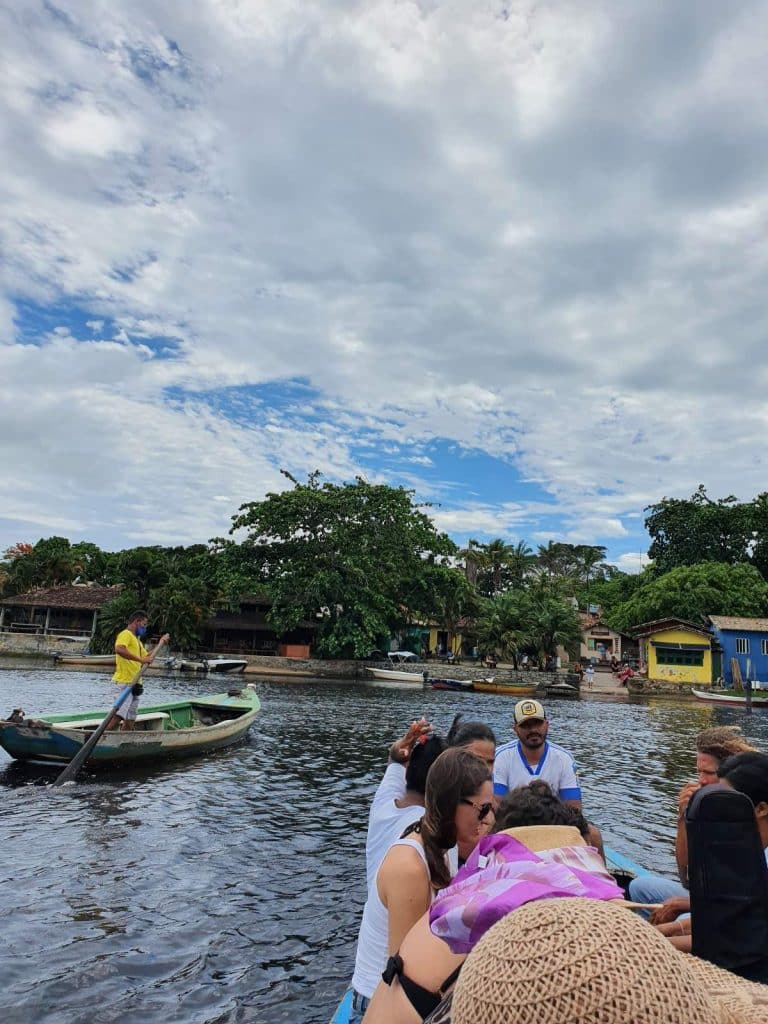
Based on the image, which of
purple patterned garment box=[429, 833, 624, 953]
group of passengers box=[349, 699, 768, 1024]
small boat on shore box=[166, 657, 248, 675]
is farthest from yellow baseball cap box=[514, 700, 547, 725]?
small boat on shore box=[166, 657, 248, 675]

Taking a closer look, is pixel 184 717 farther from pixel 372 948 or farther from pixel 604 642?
pixel 604 642

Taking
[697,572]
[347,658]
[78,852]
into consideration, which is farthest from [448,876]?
[697,572]

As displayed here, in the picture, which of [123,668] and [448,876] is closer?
[448,876]

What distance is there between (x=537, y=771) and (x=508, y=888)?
4426 mm

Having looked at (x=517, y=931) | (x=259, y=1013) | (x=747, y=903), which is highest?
(x=517, y=931)

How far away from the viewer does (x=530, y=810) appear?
2.86m

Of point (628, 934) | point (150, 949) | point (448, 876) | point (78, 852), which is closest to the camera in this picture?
point (628, 934)

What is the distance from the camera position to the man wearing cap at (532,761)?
19.4 ft

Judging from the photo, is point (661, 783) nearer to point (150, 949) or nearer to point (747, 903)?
point (150, 949)

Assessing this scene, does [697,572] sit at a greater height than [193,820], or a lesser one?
greater

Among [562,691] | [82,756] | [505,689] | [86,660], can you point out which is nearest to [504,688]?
[505,689]

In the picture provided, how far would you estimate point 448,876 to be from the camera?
3043mm

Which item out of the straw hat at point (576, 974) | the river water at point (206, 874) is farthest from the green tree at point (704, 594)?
the straw hat at point (576, 974)

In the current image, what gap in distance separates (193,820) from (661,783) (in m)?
10.4
